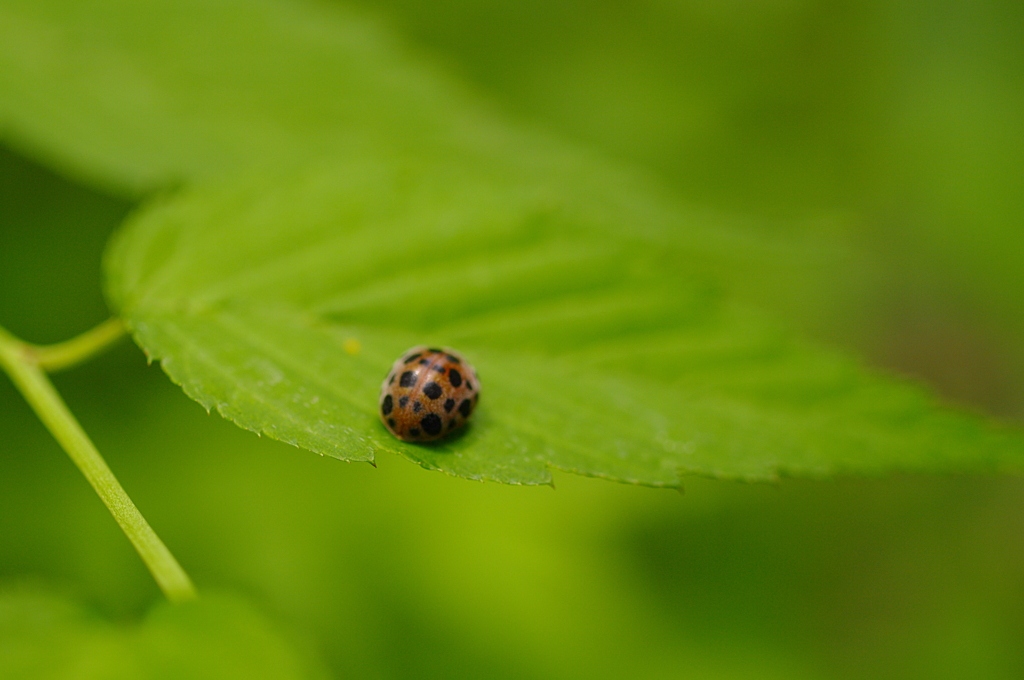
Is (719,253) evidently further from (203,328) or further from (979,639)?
(979,639)

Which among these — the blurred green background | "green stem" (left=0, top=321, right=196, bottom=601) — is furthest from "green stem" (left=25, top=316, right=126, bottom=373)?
the blurred green background

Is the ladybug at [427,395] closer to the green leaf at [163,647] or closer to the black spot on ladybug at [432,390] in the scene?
the black spot on ladybug at [432,390]

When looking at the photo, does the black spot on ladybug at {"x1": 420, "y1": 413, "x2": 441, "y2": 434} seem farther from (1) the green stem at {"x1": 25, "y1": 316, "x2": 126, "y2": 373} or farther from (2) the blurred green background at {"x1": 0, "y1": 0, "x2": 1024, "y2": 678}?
(1) the green stem at {"x1": 25, "y1": 316, "x2": 126, "y2": 373}

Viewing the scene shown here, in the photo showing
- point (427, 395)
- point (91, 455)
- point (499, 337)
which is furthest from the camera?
point (499, 337)

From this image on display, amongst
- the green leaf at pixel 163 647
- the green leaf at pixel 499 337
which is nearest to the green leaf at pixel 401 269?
the green leaf at pixel 499 337

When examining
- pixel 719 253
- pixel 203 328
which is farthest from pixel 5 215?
pixel 719 253

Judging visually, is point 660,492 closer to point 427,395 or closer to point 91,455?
point 427,395

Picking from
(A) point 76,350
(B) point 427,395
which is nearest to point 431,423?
(B) point 427,395
